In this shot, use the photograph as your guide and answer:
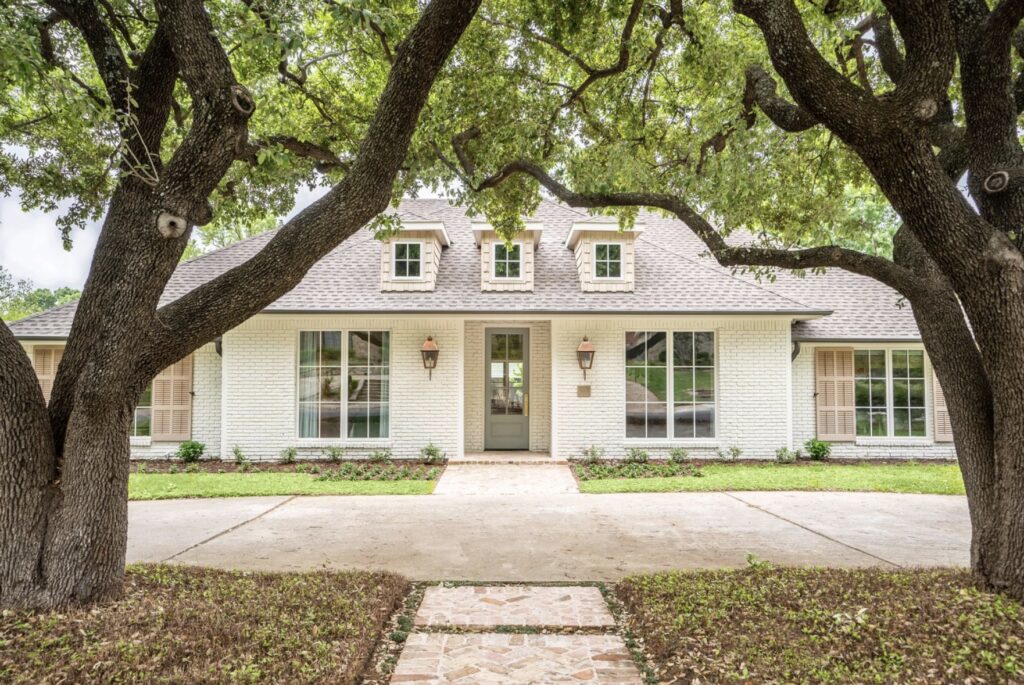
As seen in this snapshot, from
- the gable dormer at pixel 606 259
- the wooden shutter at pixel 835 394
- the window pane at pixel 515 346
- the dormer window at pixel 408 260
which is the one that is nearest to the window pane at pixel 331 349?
the dormer window at pixel 408 260

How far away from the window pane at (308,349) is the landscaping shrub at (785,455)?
933 cm

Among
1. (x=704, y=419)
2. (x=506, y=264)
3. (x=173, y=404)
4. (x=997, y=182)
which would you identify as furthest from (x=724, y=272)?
(x=173, y=404)

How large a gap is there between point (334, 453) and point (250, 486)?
7.94 feet

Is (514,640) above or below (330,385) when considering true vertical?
below

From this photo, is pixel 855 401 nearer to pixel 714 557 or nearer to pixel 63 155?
pixel 714 557

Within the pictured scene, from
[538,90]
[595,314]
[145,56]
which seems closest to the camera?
[145,56]

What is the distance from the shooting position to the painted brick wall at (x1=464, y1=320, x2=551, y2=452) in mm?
12969

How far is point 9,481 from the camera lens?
12.1ft

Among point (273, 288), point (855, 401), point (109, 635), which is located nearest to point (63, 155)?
point (273, 288)

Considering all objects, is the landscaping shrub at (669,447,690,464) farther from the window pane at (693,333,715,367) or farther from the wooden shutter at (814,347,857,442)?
the wooden shutter at (814,347,857,442)

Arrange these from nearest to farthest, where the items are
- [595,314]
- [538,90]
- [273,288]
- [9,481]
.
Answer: [9,481]
[273,288]
[538,90]
[595,314]

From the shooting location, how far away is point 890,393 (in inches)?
491

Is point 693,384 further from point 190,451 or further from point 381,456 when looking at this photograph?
point 190,451

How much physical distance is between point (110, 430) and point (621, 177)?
6.22 m
